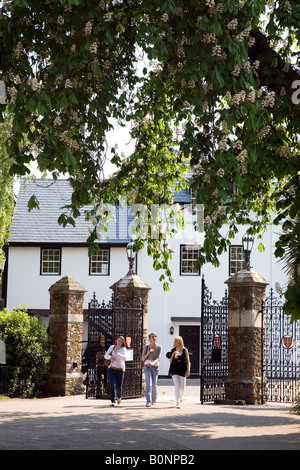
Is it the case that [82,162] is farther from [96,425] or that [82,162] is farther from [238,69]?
[96,425]

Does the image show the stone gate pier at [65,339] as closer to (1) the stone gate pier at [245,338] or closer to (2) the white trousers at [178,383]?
(2) the white trousers at [178,383]

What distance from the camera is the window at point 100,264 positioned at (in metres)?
36.3

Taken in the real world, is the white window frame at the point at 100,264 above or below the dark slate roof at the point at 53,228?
below

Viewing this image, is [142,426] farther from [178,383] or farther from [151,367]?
[151,367]

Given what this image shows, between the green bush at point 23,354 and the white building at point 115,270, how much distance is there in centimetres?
1572

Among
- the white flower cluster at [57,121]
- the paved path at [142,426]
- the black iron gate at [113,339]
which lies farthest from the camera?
the black iron gate at [113,339]

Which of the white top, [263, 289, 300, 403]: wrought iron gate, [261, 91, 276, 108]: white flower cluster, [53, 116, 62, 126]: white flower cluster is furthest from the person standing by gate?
[53, 116, 62, 126]: white flower cluster

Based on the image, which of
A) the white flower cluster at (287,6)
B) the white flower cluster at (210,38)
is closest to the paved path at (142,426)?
the white flower cluster at (210,38)

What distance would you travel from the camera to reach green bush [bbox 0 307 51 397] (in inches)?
757

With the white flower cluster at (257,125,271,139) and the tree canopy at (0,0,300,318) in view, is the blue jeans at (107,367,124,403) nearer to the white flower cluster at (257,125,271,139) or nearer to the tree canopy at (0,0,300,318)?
the tree canopy at (0,0,300,318)

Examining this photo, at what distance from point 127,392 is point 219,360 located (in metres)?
2.66

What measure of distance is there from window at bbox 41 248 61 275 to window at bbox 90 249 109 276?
1.70 m

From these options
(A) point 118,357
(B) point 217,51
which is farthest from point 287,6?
(A) point 118,357
